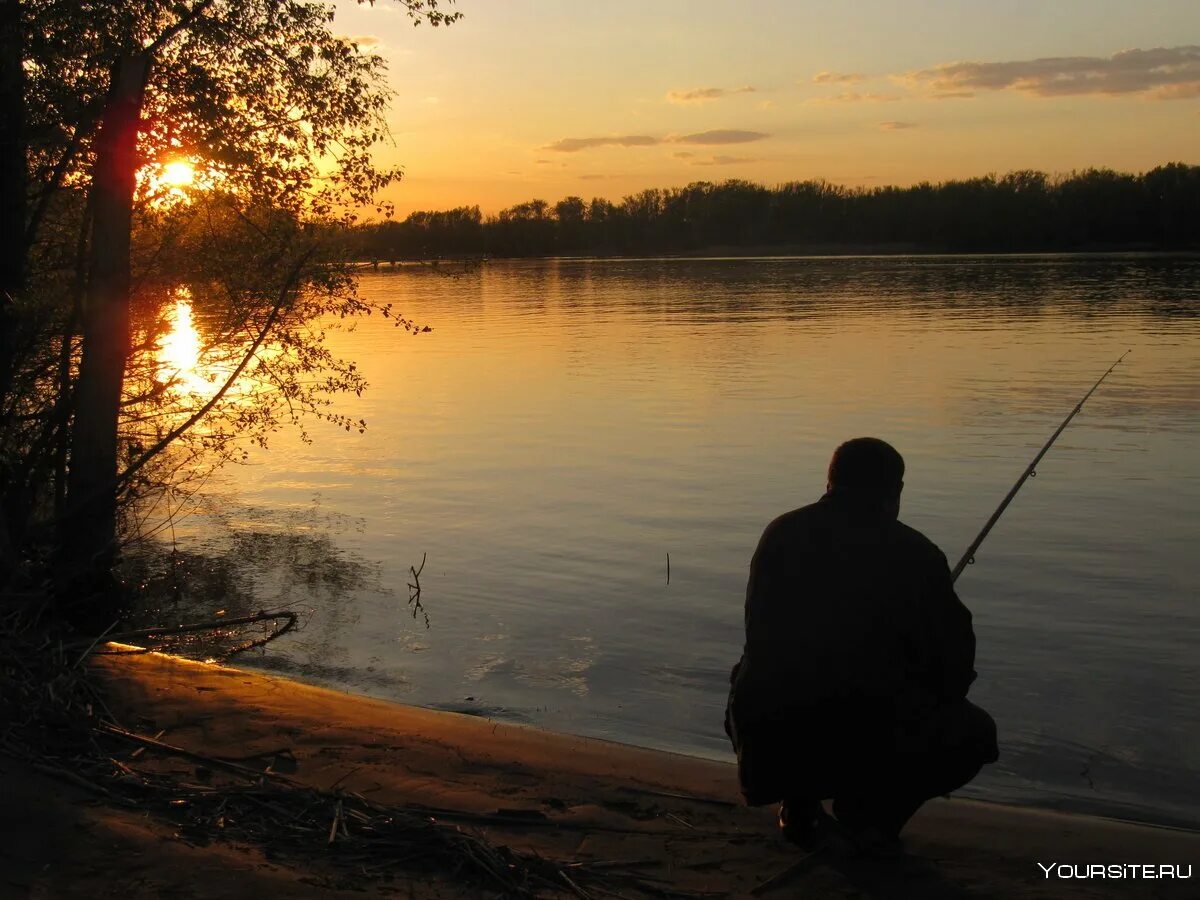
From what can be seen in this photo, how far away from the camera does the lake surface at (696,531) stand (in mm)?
7684

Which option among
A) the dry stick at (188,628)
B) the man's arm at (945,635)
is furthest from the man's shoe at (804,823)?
the dry stick at (188,628)

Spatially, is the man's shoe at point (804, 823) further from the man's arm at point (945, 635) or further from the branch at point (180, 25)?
the branch at point (180, 25)

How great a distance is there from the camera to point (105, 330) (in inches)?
390

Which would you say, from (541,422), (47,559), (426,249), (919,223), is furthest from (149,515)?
(919,223)

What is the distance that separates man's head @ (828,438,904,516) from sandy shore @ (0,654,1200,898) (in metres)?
1.60

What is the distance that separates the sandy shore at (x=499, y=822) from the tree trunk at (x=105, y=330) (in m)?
3.40

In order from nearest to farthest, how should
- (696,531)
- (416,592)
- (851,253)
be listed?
(416,592)
(696,531)
(851,253)

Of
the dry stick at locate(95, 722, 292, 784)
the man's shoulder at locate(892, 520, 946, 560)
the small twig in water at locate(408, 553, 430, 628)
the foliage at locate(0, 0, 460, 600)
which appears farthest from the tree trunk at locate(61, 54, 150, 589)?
the man's shoulder at locate(892, 520, 946, 560)

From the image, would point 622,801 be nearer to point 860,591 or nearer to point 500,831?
point 500,831

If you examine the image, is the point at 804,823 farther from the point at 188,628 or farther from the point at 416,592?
the point at 416,592

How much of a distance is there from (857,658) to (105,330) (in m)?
8.13

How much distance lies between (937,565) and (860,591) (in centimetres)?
32

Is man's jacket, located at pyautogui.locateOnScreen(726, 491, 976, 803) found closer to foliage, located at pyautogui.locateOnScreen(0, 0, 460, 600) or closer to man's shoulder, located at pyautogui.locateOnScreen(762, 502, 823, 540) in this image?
man's shoulder, located at pyautogui.locateOnScreen(762, 502, 823, 540)

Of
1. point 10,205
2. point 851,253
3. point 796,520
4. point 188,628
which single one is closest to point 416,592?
point 188,628
